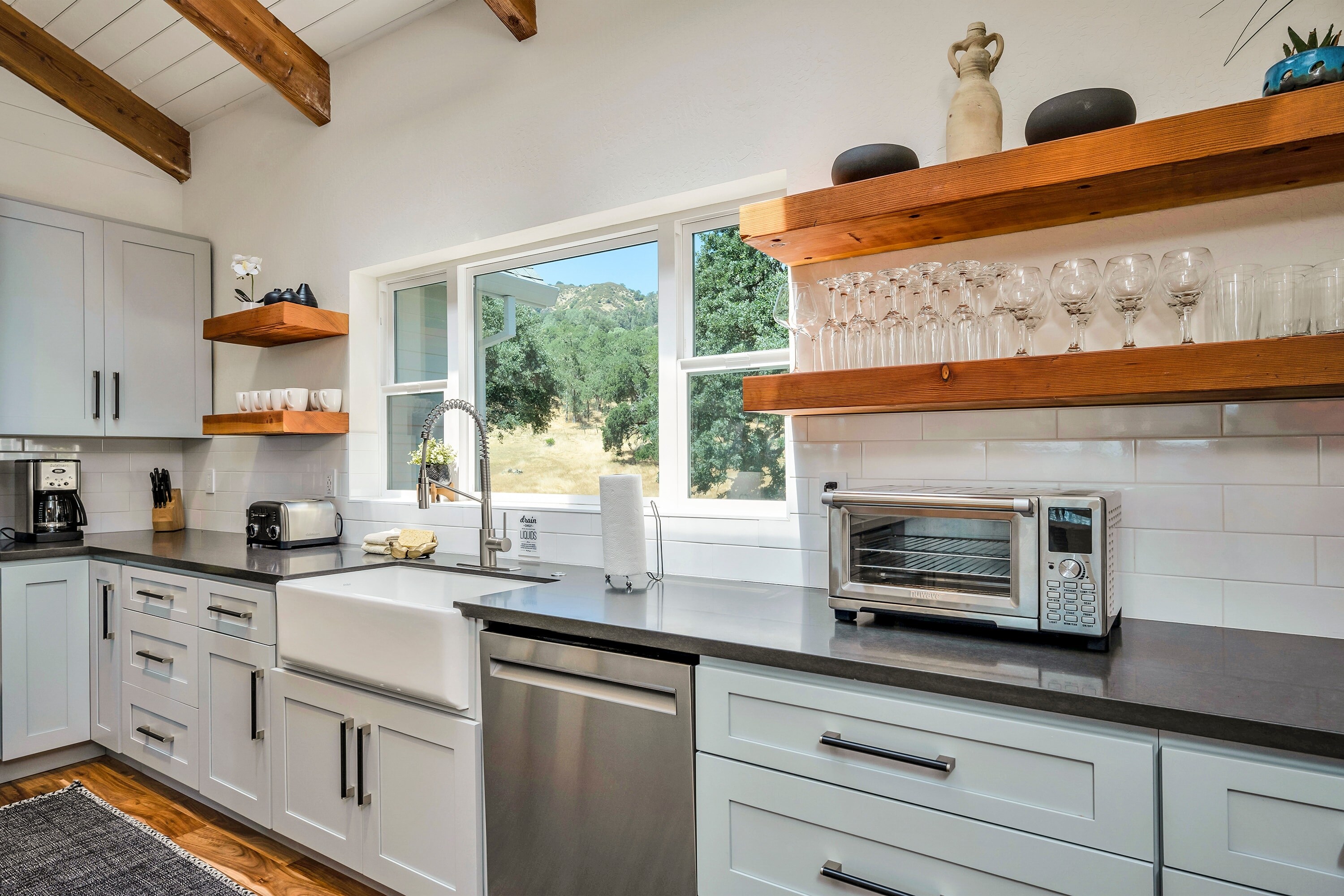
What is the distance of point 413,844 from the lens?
198 centimetres

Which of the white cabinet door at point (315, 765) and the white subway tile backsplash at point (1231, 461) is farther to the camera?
the white cabinet door at point (315, 765)

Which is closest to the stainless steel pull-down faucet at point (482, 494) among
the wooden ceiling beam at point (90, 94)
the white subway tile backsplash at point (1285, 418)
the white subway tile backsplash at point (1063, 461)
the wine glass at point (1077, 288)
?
the white subway tile backsplash at point (1063, 461)

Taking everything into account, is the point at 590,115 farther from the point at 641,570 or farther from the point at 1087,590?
the point at 1087,590

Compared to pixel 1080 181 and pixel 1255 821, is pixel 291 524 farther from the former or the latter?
pixel 1255 821

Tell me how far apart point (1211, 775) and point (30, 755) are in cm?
403

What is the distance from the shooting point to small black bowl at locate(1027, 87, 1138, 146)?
1.47m

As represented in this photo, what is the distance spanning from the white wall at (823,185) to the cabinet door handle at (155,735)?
100cm

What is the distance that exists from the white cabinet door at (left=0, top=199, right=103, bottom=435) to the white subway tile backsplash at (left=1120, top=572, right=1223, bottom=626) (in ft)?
13.9

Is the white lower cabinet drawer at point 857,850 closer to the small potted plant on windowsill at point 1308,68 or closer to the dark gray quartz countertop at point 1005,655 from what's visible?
the dark gray quartz countertop at point 1005,655

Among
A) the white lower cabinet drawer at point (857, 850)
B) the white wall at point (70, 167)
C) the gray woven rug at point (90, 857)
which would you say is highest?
the white wall at point (70, 167)

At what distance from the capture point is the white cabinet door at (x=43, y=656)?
2.92 metres

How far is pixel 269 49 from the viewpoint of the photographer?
3.06 meters

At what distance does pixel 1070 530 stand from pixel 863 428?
68cm

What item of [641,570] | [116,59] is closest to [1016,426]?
[641,570]
